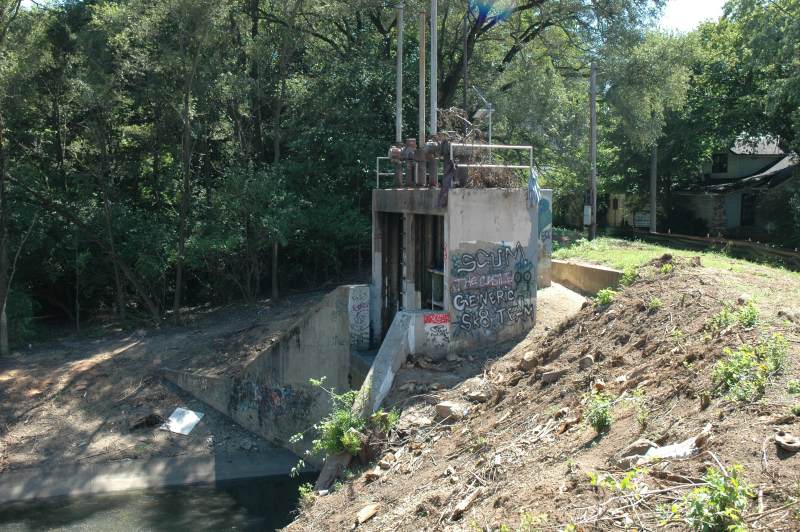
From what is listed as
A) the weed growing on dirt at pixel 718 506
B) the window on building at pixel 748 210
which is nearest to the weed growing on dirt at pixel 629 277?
the weed growing on dirt at pixel 718 506

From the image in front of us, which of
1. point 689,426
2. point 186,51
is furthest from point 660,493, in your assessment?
point 186,51

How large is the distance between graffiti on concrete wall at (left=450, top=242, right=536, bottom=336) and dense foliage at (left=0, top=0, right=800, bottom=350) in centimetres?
922

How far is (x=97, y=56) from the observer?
2283 centimetres

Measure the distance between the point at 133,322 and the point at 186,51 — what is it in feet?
29.5

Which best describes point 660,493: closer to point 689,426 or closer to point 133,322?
point 689,426

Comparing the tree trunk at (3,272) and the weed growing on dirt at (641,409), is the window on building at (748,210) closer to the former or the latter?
the weed growing on dirt at (641,409)

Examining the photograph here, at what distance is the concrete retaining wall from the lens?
16500 mm

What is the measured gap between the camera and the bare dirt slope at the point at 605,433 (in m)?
6.59

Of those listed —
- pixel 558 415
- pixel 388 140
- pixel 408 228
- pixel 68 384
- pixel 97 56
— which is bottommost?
pixel 68 384

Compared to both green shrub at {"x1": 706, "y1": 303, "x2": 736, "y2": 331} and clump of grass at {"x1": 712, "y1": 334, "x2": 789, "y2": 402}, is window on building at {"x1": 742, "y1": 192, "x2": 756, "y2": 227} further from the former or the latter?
clump of grass at {"x1": 712, "y1": 334, "x2": 789, "y2": 402}

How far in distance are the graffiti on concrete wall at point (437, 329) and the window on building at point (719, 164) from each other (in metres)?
28.6

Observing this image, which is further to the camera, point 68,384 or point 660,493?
point 68,384

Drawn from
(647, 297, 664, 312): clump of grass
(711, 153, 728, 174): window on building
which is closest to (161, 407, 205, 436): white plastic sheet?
(647, 297, 664, 312): clump of grass

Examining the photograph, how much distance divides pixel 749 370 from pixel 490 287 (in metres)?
7.32
